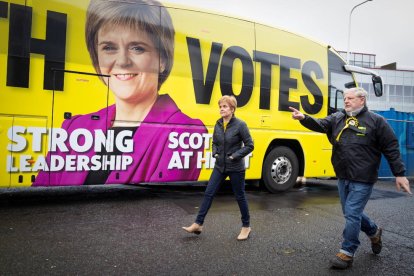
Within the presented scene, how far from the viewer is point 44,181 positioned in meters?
6.09

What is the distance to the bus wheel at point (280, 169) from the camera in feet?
27.6

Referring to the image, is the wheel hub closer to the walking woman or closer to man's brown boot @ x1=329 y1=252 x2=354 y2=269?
the walking woman

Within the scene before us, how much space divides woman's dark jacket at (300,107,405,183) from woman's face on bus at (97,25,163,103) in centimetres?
378

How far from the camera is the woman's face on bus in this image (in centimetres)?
652

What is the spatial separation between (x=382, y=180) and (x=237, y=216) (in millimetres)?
8599

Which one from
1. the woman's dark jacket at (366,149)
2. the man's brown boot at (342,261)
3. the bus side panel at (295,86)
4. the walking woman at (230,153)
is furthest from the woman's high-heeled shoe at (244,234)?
the bus side panel at (295,86)

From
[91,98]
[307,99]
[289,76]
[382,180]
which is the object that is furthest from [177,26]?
[382,180]

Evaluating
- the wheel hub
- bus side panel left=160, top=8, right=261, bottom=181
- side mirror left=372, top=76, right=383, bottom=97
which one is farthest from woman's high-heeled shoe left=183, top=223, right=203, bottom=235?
side mirror left=372, top=76, right=383, bottom=97

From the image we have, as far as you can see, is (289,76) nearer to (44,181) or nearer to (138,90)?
(138,90)

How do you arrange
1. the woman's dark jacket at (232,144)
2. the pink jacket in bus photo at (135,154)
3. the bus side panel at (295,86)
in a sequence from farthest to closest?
the bus side panel at (295,86) < the pink jacket in bus photo at (135,154) < the woman's dark jacket at (232,144)

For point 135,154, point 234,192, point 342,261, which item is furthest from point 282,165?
point 342,261

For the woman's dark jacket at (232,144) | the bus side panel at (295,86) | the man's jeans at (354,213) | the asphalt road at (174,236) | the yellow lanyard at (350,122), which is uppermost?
the bus side panel at (295,86)

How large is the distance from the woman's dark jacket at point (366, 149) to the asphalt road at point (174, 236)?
0.97 m

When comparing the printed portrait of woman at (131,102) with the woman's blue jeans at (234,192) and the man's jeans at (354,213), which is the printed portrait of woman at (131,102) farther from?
Answer: the man's jeans at (354,213)
